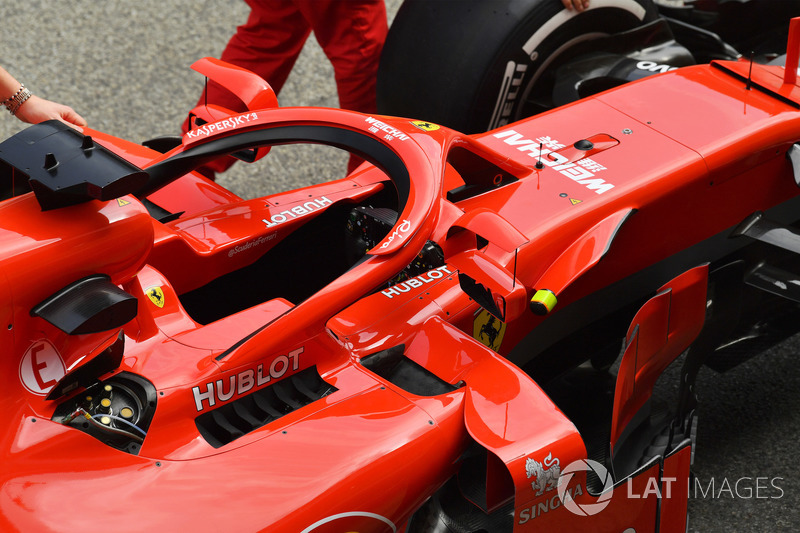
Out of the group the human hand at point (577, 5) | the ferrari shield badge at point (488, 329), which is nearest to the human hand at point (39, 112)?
the ferrari shield badge at point (488, 329)

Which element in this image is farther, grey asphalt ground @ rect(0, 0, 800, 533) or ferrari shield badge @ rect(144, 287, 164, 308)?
grey asphalt ground @ rect(0, 0, 800, 533)

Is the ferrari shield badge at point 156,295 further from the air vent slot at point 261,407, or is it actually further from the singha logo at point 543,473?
the singha logo at point 543,473

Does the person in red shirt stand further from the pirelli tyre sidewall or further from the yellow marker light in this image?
the yellow marker light

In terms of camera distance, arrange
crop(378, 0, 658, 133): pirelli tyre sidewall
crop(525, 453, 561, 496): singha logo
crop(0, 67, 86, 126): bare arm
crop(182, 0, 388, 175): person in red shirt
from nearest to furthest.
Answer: crop(525, 453, 561, 496): singha logo, crop(0, 67, 86, 126): bare arm, crop(378, 0, 658, 133): pirelli tyre sidewall, crop(182, 0, 388, 175): person in red shirt

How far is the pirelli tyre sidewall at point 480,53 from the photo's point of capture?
2.97m

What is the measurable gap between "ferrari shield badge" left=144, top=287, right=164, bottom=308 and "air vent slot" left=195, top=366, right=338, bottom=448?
32cm

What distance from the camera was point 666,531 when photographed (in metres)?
2.20

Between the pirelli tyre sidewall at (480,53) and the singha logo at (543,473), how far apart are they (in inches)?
58.9

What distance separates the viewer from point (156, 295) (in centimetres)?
208

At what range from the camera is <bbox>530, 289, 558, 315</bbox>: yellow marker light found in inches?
80.4

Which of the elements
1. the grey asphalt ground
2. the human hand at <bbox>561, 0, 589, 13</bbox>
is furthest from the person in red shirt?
the human hand at <bbox>561, 0, 589, 13</bbox>

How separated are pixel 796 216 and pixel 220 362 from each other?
1.88 m

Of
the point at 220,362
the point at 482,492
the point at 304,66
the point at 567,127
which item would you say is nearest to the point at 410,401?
the point at 482,492

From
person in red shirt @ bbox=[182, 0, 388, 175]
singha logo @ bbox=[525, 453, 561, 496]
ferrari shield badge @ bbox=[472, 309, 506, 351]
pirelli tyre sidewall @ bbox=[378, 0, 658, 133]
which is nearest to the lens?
singha logo @ bbox=[525, 453, 561, 496]
